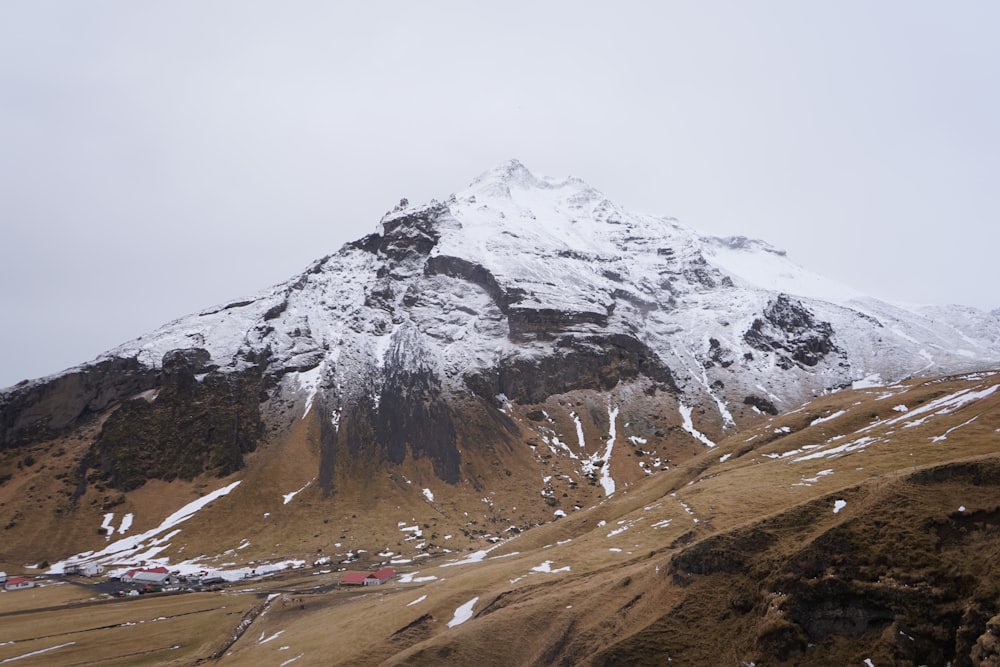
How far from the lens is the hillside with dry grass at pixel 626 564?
3083 cm

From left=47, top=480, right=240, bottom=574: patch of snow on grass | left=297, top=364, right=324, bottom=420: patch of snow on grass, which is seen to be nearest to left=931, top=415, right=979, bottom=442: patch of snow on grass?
left=47, top=480, right=240, bottom=574: patch of snow on grass

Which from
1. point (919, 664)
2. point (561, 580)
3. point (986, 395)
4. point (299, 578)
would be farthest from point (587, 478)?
point (919, 664)

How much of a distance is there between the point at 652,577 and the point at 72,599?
104m

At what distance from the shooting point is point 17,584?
110938 mm

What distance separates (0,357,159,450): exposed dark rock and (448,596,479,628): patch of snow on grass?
6421 inches

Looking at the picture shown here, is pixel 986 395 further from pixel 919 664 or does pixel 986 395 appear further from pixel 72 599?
pixel 72 599

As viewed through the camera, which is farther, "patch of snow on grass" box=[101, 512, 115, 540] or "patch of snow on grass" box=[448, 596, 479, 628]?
"patch of snow on grass" box=[101, 512, 115, 540]

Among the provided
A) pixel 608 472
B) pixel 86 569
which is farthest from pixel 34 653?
pixel 608 472

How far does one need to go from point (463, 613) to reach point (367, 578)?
5216 cm

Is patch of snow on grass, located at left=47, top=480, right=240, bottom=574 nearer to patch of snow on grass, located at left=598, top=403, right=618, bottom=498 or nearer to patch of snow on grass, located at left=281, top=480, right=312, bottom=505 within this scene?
patch of snow on grass, located at left=281, top=480, right=312, bottom=505

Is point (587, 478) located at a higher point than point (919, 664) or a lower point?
lower

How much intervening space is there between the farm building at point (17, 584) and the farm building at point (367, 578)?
61.3 m

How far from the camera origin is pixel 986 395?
8444cm

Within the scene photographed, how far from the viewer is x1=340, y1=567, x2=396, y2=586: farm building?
9988 centimetres
